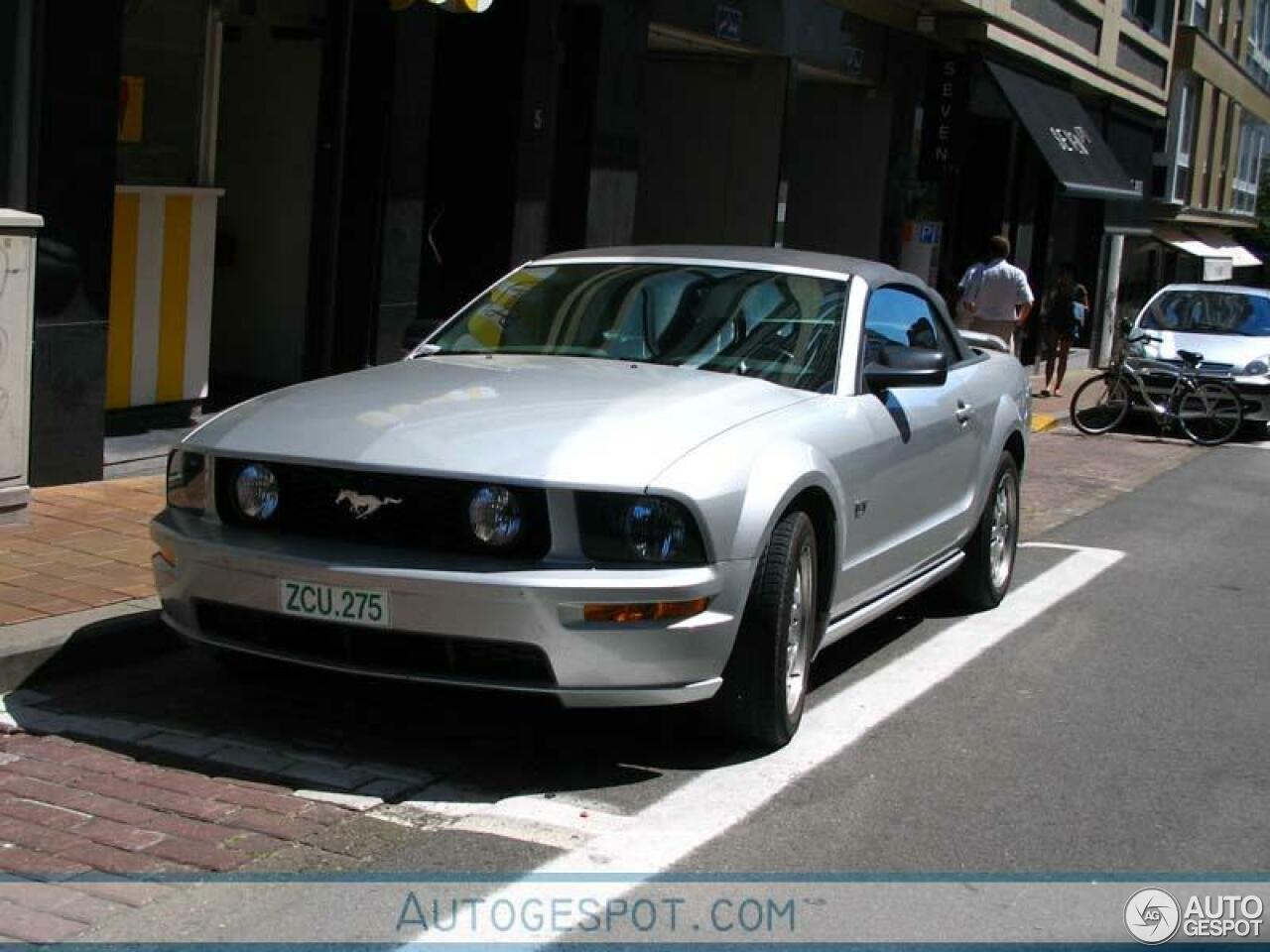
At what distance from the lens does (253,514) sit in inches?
218

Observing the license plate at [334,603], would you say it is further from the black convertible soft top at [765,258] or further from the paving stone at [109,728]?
the black convertible soft top at [765,258]

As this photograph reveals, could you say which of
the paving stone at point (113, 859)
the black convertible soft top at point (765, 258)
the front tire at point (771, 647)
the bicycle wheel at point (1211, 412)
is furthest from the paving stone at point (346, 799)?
the bicycle wheel at point (1211, 412)

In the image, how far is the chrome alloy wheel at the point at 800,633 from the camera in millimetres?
5786

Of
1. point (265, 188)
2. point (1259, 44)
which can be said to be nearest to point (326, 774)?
point (265, 188)

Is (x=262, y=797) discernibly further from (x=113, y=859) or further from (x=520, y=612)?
(x=520, y=612)

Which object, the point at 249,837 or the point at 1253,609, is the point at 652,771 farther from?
the point at 1253,609

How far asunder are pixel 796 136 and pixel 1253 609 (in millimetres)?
13115

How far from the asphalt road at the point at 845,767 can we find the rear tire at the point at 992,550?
0.19 metres

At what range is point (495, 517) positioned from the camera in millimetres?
5176

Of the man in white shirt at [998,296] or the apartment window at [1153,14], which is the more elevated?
the apartment window at [1153,14]

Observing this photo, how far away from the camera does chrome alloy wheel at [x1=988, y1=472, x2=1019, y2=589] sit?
830 cm

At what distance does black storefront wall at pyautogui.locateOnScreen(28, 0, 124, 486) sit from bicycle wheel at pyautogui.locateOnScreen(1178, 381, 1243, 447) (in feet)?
40.4

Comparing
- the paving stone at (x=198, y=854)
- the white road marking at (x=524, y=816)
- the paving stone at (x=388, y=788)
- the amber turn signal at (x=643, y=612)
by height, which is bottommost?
the paving stone at (x=198, y=854)

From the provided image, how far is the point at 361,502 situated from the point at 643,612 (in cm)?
91
